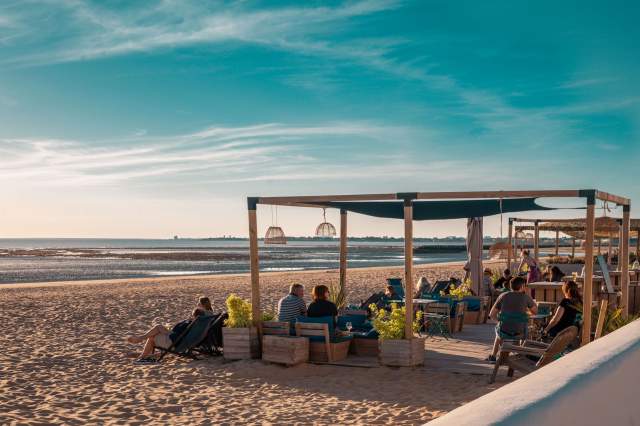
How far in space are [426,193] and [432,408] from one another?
106 inches

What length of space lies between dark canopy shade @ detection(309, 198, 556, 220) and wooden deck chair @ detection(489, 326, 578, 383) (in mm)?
2988

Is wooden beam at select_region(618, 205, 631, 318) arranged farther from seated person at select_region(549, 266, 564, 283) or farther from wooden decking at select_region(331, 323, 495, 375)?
seated person at select_region(549, 266, 564, 283)

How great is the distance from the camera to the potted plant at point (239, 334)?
8219mm

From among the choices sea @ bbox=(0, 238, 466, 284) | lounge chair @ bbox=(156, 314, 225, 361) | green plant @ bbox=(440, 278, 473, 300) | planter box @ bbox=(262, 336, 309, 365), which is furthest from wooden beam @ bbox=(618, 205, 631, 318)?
sea @ bbox=(0, 238, 466, 284)

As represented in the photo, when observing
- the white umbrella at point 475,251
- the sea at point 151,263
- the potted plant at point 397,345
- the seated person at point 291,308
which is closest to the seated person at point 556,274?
the white umbrella at point 475,251

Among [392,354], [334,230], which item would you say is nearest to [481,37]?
[334,230]

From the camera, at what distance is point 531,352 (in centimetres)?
626

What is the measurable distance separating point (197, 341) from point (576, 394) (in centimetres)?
696

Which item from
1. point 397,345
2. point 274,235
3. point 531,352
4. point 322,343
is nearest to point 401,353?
point 397,345

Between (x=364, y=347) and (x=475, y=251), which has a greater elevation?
(x=475, y=251)

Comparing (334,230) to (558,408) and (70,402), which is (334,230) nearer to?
(70,402)

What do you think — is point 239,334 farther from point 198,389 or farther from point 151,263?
point 151,263

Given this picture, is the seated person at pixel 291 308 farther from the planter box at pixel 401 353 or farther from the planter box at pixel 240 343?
the planter box at pixel 401 353

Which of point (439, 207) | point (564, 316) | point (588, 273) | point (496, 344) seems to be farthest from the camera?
point (439, 207)
